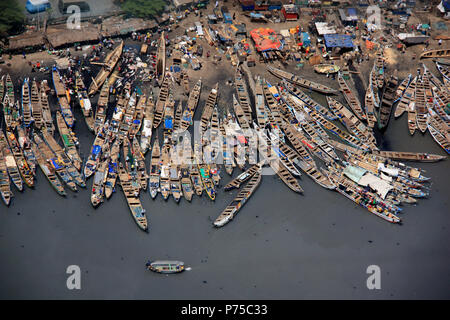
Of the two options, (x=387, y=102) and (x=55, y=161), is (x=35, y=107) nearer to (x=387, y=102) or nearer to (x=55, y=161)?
(x=55, y=161)

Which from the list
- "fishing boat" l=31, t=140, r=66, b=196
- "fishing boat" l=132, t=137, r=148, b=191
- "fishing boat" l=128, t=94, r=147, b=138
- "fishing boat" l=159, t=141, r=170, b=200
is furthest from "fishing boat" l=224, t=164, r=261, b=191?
"fishing boat" l=31, t=140, r=66, b=196

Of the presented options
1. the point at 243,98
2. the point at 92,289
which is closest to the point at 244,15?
the point at 243,98

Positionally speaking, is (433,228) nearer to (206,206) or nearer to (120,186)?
(206,206)

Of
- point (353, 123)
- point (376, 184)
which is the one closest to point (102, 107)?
point (353, 123)
